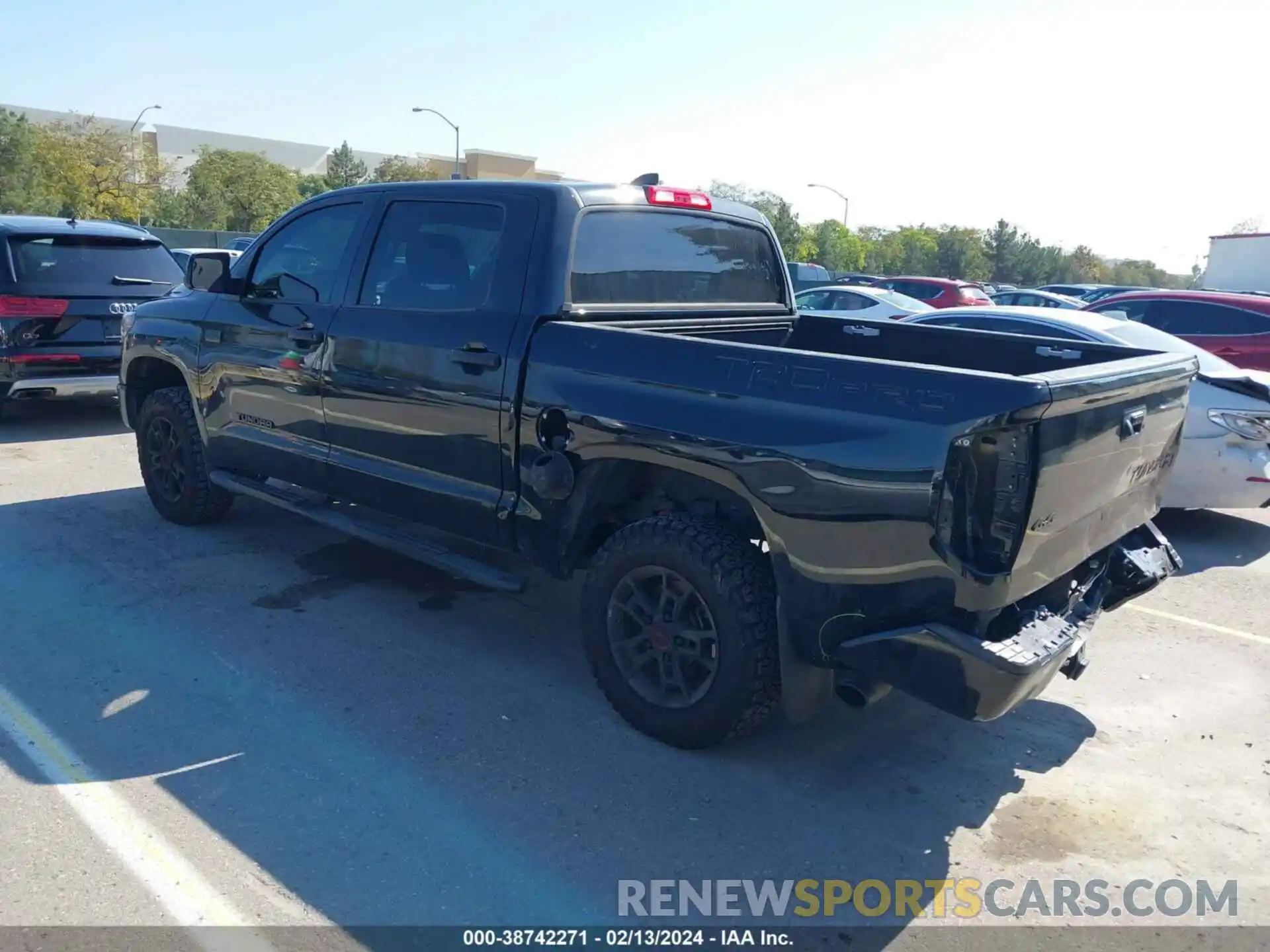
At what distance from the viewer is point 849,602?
3.26 m

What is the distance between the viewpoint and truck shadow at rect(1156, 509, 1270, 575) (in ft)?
22.0

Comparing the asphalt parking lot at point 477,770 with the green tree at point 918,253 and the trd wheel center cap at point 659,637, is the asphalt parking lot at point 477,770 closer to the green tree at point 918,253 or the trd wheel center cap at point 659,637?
the trd wheel center cap at point 659,637

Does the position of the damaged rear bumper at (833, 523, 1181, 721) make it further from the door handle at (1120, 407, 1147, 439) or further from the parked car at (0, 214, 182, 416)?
the parked car at (0, 214, 182, 416)

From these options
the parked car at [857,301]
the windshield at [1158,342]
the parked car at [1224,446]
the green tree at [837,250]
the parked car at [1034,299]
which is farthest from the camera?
the green tree at [837,250]

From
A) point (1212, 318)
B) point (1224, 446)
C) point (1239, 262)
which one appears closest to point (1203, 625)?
point (1224, 446)

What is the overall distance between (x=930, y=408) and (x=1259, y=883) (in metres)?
1.88

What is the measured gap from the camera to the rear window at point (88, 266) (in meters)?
8.70

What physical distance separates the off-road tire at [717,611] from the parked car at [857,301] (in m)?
10.7

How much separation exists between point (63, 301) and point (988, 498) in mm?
8364

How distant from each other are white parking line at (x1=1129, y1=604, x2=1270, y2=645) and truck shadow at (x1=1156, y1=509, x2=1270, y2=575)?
0.91m

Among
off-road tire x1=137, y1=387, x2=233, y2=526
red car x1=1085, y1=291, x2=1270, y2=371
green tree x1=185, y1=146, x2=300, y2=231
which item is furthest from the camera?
green tree x1=185, y1=146, x2=300, y2=231

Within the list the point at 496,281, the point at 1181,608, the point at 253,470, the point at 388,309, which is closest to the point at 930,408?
the point at 496,281

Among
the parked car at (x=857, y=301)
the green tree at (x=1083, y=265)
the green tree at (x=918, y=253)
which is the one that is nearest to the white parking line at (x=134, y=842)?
the parked car at (x=857, y=301)

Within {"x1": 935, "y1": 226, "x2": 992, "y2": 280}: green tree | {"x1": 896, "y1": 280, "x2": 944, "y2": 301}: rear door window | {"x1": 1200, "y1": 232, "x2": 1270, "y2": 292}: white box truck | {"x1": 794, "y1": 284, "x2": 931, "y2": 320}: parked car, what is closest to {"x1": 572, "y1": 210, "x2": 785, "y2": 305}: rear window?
{"x1": 794, "y1": 284, "x2": 931, "y2": 320}: parked car
